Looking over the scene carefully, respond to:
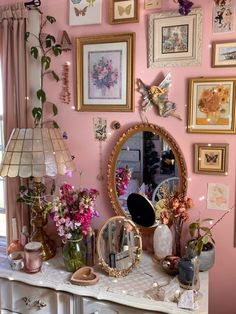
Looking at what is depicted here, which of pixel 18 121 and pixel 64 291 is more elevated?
pixel 18 121

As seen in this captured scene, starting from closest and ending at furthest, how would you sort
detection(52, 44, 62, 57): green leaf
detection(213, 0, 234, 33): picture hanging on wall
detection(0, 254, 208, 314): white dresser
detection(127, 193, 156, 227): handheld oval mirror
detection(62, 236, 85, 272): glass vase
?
1. detection(0, 254, 208, 314): white dresser
2. detection(213, 0, 234, 33): picture hanging on wall
3. detection(62, 236, 85, 272): glass vase
4. detection(127, 193, 156, 227): handheld oval mirror
5. detection(52, 44, 62, 57): green leaf

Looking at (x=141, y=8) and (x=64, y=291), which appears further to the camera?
(x=141, y=8)

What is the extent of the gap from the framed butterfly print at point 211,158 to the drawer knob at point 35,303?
108cm

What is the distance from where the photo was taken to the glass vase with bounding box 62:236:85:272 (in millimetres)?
1730

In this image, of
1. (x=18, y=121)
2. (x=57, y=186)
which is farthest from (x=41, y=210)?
(x=18, y=121)

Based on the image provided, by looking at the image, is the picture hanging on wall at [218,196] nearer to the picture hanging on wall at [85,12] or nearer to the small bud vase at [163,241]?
the small bud vase at [163,241]

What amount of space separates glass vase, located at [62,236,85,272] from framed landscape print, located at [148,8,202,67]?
1.06 meters

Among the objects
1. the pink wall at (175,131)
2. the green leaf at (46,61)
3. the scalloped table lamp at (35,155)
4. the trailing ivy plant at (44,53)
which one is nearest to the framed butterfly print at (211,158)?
the pink wall at (175,131)

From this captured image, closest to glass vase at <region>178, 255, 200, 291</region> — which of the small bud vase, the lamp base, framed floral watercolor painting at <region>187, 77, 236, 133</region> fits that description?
the small bud vase

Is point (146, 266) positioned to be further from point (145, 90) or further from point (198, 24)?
point (198, 24)

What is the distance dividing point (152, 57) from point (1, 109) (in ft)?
3.80

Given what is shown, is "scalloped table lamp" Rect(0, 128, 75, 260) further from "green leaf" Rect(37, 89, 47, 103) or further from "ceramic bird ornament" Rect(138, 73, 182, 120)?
"ceramic bird ornament" Rect(138, 73, 182, 120)

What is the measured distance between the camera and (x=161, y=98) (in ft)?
5.84

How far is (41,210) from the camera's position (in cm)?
185
